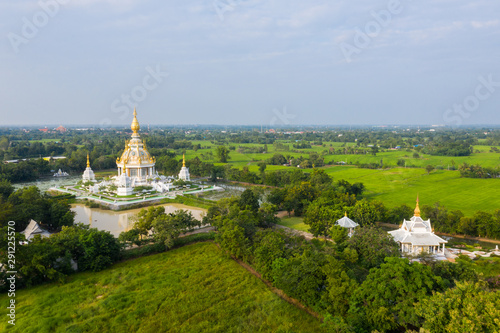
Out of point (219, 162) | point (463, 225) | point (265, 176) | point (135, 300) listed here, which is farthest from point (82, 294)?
point (219, 162)

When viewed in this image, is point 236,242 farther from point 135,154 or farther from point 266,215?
point 135,154

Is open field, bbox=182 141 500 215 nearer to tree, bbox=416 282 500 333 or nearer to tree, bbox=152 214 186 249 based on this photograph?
tree, bbox=416 282 500 333

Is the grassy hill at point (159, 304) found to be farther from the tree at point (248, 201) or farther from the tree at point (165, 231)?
the tree at point (248, 201)

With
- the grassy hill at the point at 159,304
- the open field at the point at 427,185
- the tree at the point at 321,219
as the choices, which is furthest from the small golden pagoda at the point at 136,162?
the tree at the point at 321,219

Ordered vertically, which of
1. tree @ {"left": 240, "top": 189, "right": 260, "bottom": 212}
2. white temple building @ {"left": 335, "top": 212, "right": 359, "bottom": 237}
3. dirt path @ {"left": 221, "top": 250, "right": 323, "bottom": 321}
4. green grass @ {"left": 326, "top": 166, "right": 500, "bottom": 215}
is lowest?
dirt path @ {"left": 221, "top": 250, "right": 323, "bottom": 321}

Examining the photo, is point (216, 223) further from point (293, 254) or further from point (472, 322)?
point (472, 322)

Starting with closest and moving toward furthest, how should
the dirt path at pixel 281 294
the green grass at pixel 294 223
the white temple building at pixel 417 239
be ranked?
1. the dirt path at pixel 281 294
2. the white temple building at pixel 417 239
3. the green grass at pixel 294 223

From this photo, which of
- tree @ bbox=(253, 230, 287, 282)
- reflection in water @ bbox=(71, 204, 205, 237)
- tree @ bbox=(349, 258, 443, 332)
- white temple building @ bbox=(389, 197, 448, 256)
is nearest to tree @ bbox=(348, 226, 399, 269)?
white temple building @ bbox=(389, 197, 448, 256)
